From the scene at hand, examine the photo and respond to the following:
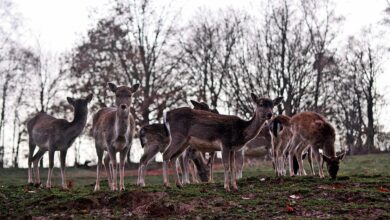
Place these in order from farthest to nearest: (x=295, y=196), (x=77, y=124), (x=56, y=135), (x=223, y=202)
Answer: (x=77, y=124) < (x=56, y=135) < (x=295, y=196) < (x=223, y=202)

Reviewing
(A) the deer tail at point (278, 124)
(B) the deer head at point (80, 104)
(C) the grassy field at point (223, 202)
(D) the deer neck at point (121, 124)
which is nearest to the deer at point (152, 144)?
(B) the deer head at point (80, 104)

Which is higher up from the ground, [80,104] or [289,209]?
[80,104]

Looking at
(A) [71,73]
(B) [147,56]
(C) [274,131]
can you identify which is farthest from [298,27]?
(C) [274,131]

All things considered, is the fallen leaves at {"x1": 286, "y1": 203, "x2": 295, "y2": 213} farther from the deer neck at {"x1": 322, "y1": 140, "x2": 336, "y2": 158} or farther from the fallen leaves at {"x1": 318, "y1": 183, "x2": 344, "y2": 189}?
the deer neck at {"x1": 322, "y1": 140, "x2": 336, "y2": 158}

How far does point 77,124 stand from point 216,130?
4.22 metres

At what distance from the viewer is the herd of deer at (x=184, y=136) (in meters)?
12.2

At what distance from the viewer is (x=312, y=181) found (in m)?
12.7

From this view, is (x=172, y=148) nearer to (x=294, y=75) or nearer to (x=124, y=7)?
(x=294, y=75)

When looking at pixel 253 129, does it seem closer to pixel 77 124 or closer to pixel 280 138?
pixel 280 138

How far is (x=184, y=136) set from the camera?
40.7 feet

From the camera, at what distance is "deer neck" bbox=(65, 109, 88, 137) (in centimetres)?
1406

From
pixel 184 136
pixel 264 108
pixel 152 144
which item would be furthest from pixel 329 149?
pixel 152 144

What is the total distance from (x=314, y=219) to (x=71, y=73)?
31.4 metres

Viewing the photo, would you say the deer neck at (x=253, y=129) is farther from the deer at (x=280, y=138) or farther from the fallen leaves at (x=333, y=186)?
the deer at (x=280, y=138)
